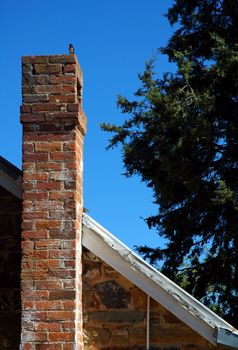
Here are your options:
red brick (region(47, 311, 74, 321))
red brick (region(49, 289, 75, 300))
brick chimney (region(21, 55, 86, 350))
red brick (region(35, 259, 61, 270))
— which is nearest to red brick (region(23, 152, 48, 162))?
brick chimney (region(21, 55, 86, 350))

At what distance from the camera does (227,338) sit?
23.1ft

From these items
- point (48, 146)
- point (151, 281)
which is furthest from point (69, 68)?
point (151, 281)

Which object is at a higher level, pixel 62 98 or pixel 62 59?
pixel 62 59

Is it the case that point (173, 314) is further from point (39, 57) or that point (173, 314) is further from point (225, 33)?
point (225, 33)

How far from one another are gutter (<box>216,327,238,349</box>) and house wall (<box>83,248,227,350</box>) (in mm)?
241

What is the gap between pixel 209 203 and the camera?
1838 centimetres

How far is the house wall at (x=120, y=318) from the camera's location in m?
7.33

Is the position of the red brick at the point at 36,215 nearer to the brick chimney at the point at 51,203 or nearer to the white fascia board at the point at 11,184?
the brick chimney at the point at 51,203

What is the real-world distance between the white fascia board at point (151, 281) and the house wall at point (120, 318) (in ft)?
0.43

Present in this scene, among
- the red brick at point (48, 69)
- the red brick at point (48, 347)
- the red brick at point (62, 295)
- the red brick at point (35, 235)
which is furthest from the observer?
the red brick at point (48, 69)

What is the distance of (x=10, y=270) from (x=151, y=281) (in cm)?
158

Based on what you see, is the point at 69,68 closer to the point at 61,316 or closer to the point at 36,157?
the point at 36,157

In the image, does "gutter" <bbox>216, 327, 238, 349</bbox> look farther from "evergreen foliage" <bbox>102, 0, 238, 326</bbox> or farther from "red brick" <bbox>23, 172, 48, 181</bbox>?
"evergreen foliage" <bbox>102, 0, 238, 326</bbox>

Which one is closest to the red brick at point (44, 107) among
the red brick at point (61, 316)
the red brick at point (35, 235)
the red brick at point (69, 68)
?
the red brick at point (69, 68)
